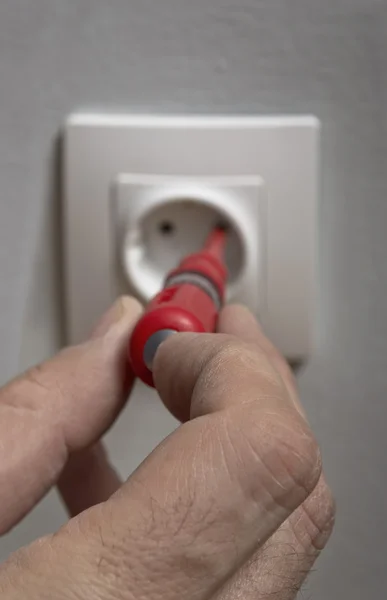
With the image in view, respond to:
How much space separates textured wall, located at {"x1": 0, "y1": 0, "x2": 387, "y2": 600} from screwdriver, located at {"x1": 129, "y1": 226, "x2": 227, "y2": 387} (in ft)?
0.22

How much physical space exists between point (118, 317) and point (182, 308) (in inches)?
1.9

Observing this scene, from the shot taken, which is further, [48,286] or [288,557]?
[48,286]

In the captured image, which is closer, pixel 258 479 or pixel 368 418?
pixel 258 479

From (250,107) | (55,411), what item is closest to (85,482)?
(55,411)

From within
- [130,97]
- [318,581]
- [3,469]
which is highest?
[130,97]

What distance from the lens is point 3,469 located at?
0.69 ft

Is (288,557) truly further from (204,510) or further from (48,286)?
(48,286)

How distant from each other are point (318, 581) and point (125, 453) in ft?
0.39

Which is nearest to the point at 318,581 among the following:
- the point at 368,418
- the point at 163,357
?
the point at 368,418

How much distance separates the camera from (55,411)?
8.8 inches

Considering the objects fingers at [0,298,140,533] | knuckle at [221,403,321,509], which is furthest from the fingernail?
knuckle at [221,403,321,509]

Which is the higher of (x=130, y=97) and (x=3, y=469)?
(x=130, y=97)

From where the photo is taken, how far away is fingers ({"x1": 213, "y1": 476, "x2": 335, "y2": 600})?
158 millimetres

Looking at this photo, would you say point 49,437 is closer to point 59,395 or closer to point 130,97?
point 59,395
